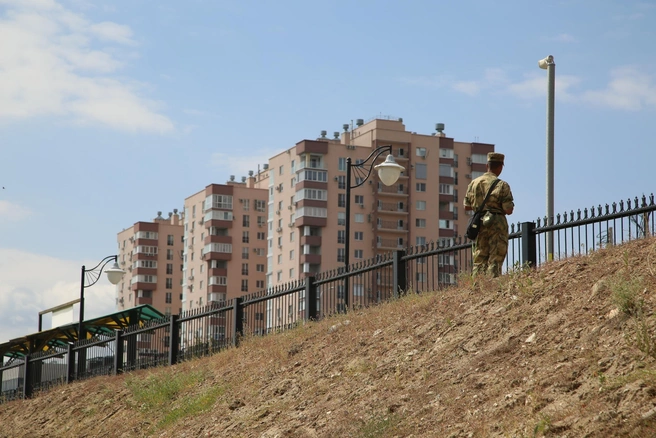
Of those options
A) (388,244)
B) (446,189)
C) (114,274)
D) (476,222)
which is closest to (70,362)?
(114,274)

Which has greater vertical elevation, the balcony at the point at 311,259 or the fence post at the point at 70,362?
the balcony at the point at 311,259

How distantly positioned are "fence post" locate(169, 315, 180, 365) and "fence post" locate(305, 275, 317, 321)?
12.2 ft

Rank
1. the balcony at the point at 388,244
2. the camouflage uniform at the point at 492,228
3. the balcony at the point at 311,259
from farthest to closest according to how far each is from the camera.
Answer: the balcony at the point at 388,244 → the balcony at the point at 311,259 → the camouflage uniform at the point at 492,228

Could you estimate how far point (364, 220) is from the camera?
363ft

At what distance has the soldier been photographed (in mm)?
13430

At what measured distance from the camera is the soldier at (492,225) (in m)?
13.4

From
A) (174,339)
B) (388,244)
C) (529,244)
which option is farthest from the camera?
(388,244)

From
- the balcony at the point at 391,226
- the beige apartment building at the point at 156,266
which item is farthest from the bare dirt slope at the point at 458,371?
the beige apartment building at the point at 156,266

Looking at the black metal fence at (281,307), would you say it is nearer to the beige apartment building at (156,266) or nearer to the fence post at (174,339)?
the fence post at (174,339)

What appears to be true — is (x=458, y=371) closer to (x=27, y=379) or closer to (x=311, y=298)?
(x=311, y=298)

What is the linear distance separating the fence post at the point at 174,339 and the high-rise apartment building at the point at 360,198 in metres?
86.1

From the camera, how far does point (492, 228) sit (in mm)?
13438

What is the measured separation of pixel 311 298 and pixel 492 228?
4722 mm

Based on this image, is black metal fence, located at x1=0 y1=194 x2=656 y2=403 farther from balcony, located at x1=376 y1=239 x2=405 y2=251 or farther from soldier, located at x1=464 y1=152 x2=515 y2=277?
balcony, located at x1=376 y1=239 x2=405 y2=251
